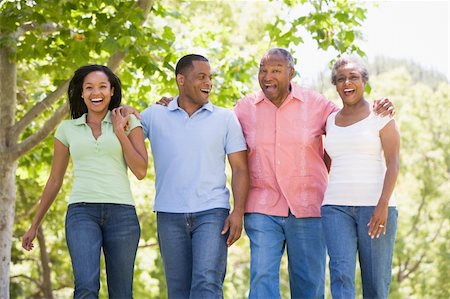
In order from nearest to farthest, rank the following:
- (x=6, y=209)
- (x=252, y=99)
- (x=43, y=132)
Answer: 1. (x=252, y=99)
2. (x=43, y=132)
3. (x=6, y=209)

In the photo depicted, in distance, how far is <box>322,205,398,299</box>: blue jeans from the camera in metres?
6.26

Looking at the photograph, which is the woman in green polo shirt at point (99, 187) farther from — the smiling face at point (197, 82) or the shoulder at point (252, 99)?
the shoulder at point (252, 99)

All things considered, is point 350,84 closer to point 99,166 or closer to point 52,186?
point 99,166

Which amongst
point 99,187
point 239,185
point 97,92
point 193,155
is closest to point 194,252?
point 239,185

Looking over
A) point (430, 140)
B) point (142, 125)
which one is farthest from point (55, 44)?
point (430, 140)

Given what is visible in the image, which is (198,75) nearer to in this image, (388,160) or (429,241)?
(388,160)

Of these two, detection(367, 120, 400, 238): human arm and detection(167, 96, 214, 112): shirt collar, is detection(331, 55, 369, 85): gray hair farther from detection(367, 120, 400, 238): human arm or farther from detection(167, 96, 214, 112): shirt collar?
detection(167, 96, 214, 112): shirt collar

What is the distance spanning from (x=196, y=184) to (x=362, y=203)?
119 centimetres

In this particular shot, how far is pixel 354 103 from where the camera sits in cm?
656

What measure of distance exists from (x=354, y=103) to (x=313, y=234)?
103 cm

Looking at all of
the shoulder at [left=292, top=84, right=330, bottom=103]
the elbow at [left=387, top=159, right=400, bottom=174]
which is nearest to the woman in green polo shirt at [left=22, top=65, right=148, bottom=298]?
the shoulder at [left=292, top=84, right=330, bottom=103]

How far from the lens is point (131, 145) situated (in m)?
6.10

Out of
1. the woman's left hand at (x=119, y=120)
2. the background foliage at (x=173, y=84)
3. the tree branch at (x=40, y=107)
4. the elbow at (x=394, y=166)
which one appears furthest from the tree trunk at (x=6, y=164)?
the elbow at (x=394, y=166)

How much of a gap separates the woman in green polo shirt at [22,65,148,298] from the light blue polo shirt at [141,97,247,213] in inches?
11.9
